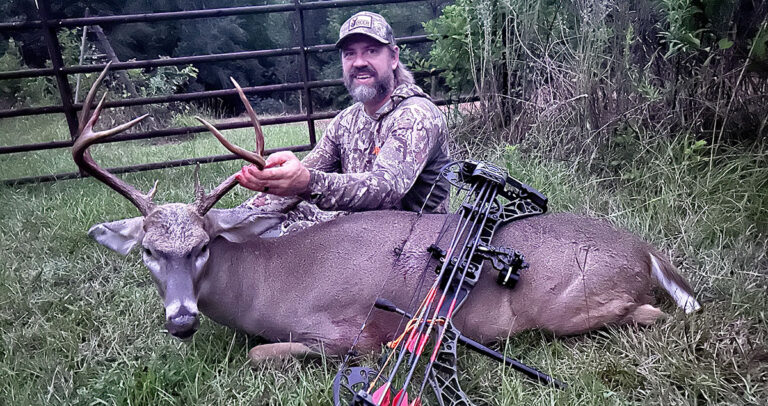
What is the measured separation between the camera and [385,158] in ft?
9.36

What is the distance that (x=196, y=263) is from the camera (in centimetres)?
242

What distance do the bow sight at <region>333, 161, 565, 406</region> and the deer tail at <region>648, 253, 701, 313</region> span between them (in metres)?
0.59

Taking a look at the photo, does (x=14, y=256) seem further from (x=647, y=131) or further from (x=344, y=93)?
(x=344, y=93)

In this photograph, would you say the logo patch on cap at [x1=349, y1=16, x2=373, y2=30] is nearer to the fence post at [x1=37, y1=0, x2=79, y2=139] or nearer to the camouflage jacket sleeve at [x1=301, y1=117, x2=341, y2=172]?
the camouflage jacket sleeve at [x1=301, y1=117, x2=341, y2=172]

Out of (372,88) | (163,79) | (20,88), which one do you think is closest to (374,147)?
(372,88)

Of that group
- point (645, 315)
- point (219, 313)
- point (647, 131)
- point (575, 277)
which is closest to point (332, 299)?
point (219, 313)

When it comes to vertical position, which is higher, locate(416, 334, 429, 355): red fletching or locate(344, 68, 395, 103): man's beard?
locate(344, 68, 395, 103): man's beard

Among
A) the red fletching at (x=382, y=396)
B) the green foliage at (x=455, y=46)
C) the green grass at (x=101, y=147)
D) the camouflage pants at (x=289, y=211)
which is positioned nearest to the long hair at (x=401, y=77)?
the camouflage pants at (x=289, y=211)

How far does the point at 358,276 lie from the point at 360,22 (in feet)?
5.06

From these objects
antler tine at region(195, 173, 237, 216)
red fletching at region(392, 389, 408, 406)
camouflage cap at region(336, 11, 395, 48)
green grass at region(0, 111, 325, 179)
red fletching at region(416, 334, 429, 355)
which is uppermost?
camouflage cap at region(336, 11, 395, 48)

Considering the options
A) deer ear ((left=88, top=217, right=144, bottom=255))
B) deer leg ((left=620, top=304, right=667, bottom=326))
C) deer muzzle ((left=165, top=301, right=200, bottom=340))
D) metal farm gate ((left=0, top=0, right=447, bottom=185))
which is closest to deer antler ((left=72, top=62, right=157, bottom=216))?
deer ear ((left=88, top=217, right=144, bottom=255))

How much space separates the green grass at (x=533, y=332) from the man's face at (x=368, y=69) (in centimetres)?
148

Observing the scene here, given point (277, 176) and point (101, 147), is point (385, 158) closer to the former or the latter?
point (277, 176)

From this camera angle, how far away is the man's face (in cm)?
328
